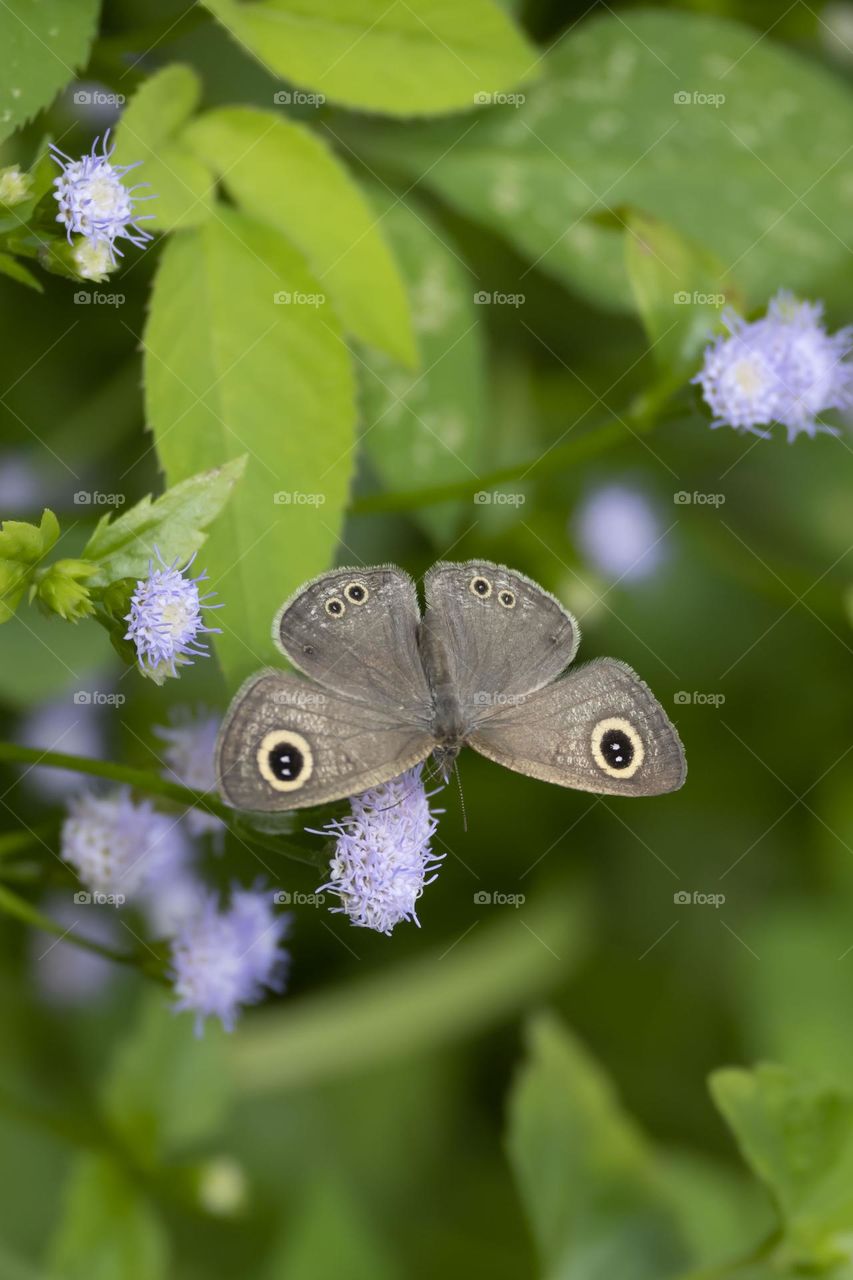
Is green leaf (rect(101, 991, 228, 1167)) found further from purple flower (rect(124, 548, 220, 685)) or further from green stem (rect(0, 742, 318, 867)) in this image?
purple flower (rect(124, 548, 220, 685))

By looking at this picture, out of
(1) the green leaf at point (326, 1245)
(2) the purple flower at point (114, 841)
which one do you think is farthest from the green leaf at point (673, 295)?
(1) the green leaf at point (326, 1245)

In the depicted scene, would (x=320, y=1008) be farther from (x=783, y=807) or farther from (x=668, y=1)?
(x=668, y=1)

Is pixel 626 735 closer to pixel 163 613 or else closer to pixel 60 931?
pixel 163 613

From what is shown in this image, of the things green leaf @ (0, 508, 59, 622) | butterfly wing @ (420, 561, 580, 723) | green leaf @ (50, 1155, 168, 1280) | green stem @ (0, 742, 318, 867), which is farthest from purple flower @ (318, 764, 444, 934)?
green leaf @ (50, 1155, 168, 1280)

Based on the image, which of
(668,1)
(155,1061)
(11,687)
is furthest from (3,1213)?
(668,1)

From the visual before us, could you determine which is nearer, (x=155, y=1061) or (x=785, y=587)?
(x=155, y=1061)

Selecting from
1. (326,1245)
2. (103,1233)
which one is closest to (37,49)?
(103,1233)
